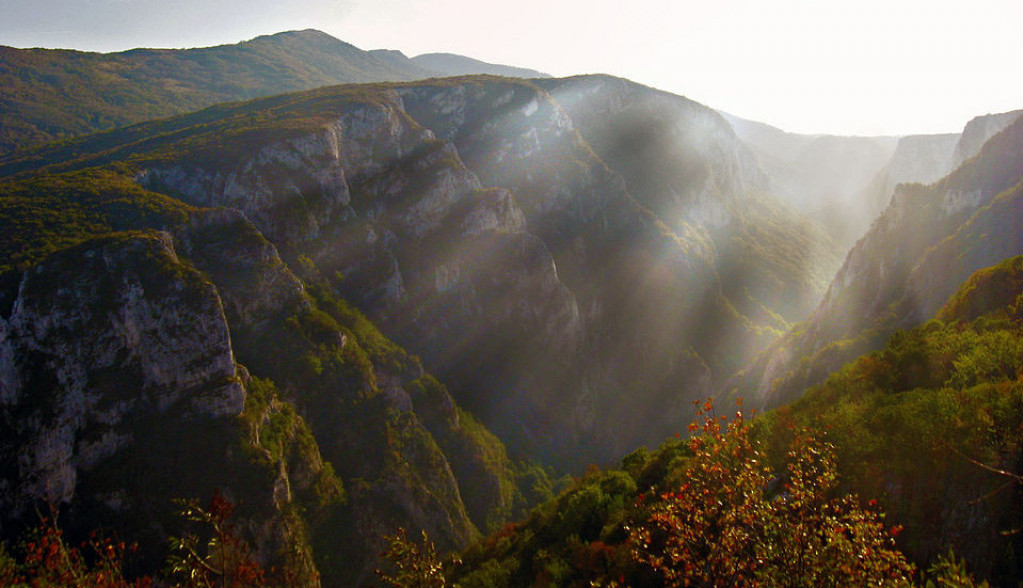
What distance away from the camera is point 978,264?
187 feet

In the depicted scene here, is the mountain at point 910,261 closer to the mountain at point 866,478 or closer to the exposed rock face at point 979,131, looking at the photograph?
the mountain at point 866,478

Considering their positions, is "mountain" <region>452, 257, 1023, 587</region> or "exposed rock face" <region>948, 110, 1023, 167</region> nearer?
"mountain" <region>452, 257, 1023, 587</region>

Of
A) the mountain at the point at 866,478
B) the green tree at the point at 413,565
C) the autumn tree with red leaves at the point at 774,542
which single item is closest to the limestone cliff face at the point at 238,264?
the mountain at the point at 866,478

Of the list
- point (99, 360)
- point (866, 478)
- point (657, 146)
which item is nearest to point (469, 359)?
point (99, 360)

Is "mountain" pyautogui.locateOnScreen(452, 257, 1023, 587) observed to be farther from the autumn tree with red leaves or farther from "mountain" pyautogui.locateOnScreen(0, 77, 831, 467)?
"mountain" pyautogui.locateOnScreen(0, 77, 831, 467)

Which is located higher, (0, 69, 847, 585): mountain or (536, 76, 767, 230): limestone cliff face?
(536, 76, 767, 230): limestone cliff face

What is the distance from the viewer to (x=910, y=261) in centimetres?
7375

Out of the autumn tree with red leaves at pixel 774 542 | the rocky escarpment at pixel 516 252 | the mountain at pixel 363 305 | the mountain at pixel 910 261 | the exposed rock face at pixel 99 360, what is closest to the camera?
the autumn tree with red leaves at pixel 774 542

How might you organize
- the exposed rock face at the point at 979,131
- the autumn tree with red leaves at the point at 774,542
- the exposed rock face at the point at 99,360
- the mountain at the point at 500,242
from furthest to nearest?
the exposed rock face at the point at 979,131, the mountain at the point at 500,242, the exposed rock face at the point at 99,360, the autumn tree with red leaves at the point at 774,542

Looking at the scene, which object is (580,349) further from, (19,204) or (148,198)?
(19,204)

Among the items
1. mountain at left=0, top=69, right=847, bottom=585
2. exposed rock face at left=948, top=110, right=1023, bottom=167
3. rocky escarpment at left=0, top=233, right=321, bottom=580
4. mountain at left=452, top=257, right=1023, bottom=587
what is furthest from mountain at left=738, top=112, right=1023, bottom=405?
exposed rock face at left=948, top=110, right=1023, bottom=167

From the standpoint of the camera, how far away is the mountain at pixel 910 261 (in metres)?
58.6

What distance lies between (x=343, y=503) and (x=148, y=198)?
64.5 m

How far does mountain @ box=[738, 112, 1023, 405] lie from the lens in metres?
58.6
